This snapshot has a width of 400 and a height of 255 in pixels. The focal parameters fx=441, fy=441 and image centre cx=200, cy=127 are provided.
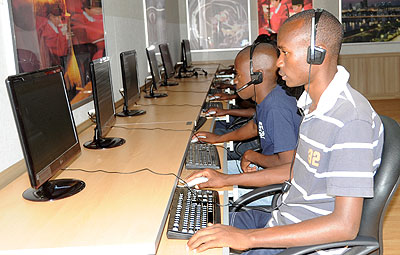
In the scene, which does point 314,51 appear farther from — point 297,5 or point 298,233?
point 297,5

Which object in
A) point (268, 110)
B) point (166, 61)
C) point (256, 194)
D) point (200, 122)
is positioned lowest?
point (256, 194)

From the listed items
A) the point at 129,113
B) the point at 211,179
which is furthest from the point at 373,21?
the point at 211,179

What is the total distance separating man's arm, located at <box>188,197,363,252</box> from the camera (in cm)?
122

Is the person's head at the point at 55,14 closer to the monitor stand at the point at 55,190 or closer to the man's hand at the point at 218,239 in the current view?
the monitor stand at the point at 55,190

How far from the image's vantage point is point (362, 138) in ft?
3.98

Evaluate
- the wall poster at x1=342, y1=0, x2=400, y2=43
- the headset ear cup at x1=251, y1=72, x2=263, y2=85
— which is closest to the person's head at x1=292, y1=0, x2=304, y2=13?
the wall poster at x1=342, y1=0, x2=400, y2=43

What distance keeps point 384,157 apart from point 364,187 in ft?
0.56

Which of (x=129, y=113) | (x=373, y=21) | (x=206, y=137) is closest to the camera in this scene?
(x=206, y=137)

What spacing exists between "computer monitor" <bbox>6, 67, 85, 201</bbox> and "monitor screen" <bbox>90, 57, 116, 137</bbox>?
0.29 metres

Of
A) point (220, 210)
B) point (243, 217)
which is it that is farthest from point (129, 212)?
point (243, 217)

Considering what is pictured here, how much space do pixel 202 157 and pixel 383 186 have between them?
3.66 feet

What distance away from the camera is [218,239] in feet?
4.24

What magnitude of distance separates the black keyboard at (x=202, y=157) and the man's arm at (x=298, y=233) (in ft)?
2.73

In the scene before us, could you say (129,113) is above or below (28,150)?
below
